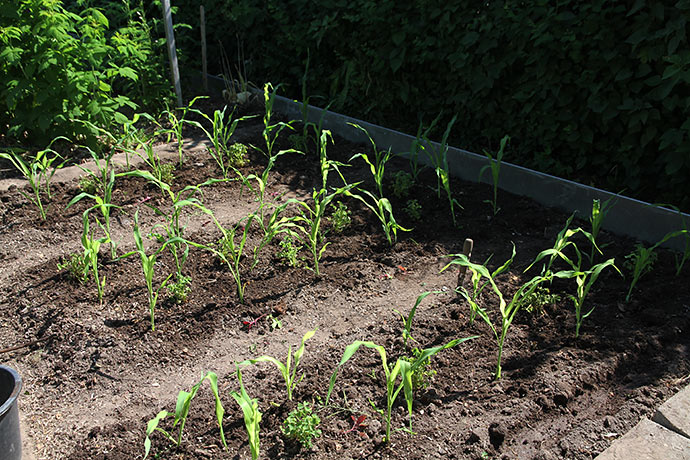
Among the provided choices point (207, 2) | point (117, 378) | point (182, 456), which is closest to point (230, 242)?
point (117, 378)

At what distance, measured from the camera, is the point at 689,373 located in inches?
105

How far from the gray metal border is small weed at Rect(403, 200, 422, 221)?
2.33 ft

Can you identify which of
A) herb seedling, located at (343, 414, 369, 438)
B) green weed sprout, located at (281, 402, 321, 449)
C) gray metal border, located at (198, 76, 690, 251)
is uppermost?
gray metal border, located at (198, 76, 690, 251)

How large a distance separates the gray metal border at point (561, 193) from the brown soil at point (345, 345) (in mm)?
128

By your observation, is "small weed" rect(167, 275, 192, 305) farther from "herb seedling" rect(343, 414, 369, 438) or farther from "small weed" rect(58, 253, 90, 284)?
"herb seedling" rect(343, 414, 369, 438)

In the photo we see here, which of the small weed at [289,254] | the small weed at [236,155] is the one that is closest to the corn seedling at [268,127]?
the small weed at [236,155]

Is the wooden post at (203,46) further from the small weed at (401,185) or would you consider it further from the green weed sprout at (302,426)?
the green weed sprout at (302,426)

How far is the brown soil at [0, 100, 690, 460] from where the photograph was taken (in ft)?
7.94

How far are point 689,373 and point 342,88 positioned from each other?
409 cm

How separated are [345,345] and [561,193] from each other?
202 cm

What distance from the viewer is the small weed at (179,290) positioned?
3.23 m

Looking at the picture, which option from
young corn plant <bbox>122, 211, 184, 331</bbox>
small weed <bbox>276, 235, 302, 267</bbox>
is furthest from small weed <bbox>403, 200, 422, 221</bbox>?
young corn plant <bbox>122, 211, 184, 331</bbox>

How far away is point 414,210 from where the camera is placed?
3.98 m

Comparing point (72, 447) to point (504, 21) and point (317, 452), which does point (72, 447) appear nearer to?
point (317, 452)
